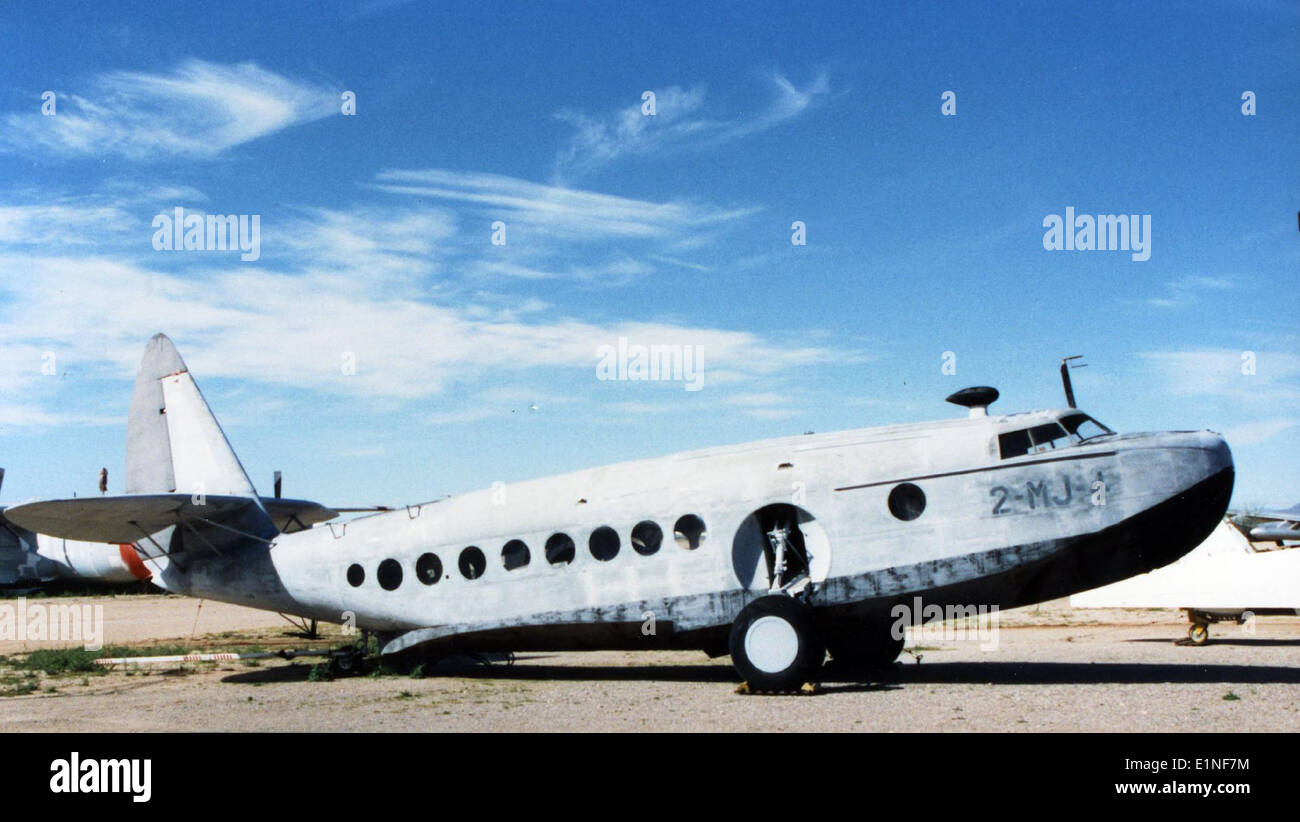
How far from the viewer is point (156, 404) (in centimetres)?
2281

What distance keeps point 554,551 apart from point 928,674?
7471 millimetres

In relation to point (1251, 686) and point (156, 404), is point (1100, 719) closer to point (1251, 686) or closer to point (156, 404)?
point (1251, 686)

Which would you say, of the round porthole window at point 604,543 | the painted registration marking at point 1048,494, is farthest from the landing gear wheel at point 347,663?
the painted registration marking at point 1048,494

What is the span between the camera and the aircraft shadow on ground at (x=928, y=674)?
1673 cm

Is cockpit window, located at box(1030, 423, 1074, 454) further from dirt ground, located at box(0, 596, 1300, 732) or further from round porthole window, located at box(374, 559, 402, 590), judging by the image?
round porthole window, located at box(374, 559, 402, 590)

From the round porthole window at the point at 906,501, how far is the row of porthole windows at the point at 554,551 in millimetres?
3276

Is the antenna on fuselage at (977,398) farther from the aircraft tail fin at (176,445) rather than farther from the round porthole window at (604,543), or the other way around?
the aircraft tail fin at (176,445)

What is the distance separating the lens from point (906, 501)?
16016 mm

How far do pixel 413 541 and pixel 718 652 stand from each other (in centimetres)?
653

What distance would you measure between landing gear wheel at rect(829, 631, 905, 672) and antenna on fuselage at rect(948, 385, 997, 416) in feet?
15.2

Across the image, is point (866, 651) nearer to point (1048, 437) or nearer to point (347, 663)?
point (1048, 437)

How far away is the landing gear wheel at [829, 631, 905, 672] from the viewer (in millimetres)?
18484

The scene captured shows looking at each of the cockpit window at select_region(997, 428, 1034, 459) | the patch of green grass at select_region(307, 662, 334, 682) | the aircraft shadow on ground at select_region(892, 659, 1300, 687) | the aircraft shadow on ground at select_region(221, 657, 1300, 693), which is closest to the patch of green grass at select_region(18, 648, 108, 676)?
the aircraft shadow on ground at select_region(221, 657, 1300, 693)
